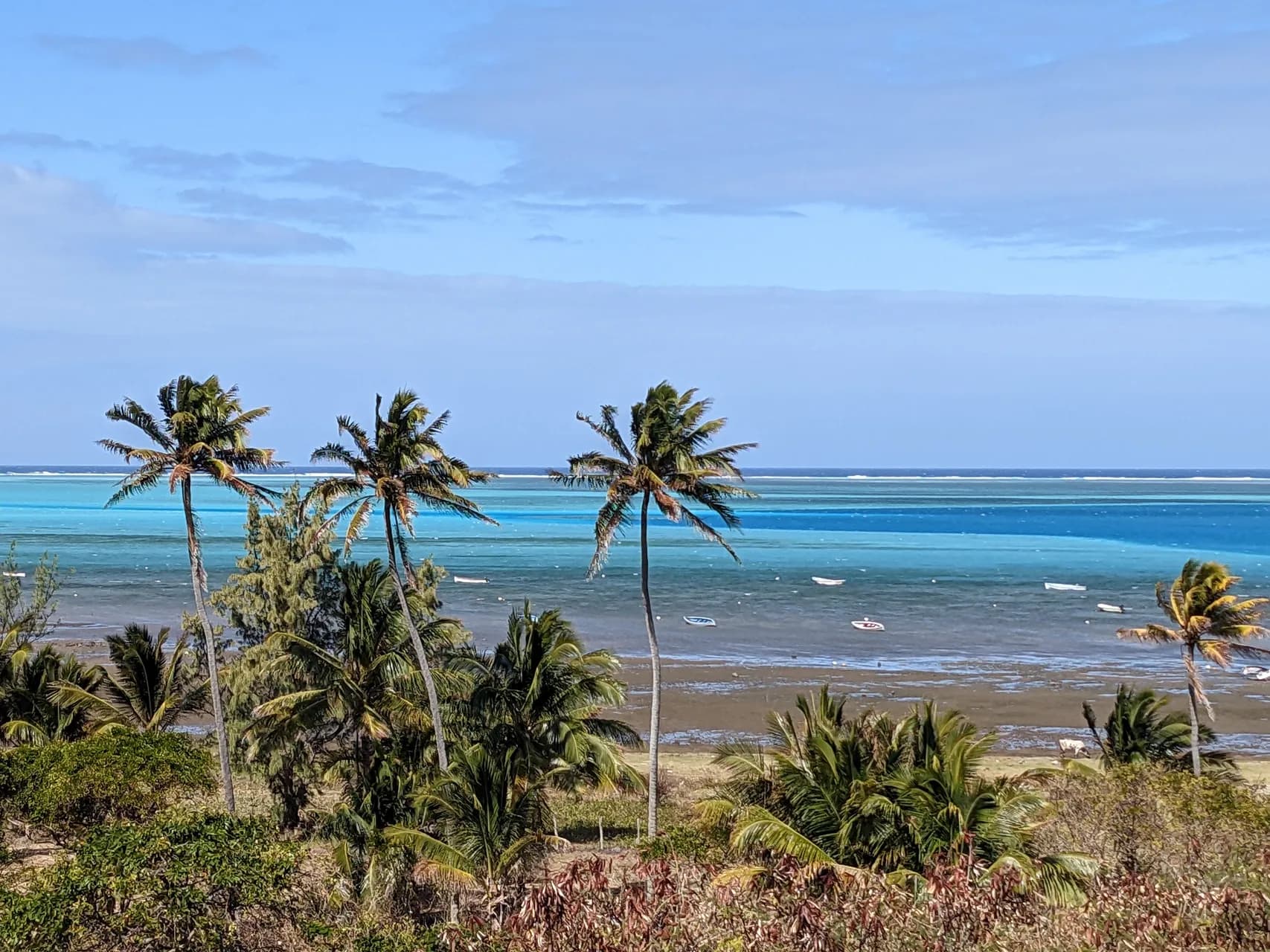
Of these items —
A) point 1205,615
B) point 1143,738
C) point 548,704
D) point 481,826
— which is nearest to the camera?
point 481,826

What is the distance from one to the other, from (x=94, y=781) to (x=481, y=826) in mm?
9768

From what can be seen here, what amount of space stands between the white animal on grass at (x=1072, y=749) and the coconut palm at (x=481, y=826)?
1039 inches

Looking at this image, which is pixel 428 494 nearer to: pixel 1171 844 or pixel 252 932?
pixel 252 932

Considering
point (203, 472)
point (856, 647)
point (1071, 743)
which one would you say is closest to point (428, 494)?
point (203, 472)

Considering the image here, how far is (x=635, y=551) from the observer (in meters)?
144

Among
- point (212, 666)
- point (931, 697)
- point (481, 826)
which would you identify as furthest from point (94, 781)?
point (931, 697)

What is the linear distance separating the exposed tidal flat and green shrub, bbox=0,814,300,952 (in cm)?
3112

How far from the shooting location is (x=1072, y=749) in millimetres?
44094

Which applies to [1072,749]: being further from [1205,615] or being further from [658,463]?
[658,463]

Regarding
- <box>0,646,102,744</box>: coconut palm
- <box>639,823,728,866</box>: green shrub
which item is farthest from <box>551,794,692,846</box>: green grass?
<box>0,646,102,744</box>: coconut palm

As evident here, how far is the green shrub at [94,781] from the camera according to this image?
88.3 feet

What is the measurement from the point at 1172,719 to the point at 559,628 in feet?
57.9

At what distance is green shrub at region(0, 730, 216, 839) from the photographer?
88.3 ft

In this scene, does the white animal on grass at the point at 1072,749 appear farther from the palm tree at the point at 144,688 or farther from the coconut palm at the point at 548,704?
the palm tree at the point at 144,688
